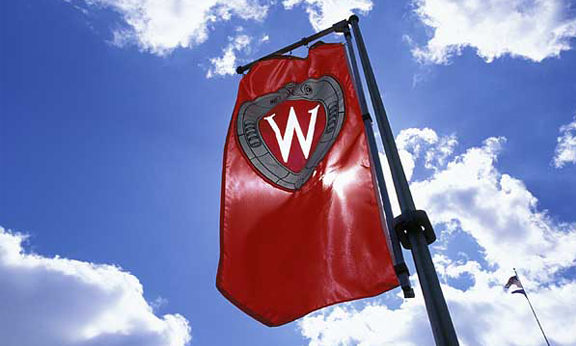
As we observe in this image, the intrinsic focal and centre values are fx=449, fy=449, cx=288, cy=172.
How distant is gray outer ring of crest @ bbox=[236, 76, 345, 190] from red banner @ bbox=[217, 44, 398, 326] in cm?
2

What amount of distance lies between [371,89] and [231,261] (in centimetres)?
331

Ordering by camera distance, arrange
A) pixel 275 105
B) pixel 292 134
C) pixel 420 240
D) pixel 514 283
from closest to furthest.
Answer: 1. pixel 420 240
2. pixel 292 134
3. pixel 275 105
4. pixel 514 283

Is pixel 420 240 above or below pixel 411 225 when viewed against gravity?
below

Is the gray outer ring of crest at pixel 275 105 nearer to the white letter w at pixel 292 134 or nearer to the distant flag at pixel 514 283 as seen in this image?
the white letter w at pixel 292 134

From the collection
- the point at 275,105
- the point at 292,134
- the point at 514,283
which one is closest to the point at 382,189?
the point at 292,134

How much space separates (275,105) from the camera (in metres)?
8.14

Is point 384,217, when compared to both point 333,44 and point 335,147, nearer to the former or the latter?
point 335,147

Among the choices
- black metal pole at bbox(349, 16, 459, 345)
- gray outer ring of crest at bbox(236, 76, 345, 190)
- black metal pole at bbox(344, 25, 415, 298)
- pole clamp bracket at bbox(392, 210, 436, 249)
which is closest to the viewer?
black metal pole at bbox(349, 16, 459, 345)

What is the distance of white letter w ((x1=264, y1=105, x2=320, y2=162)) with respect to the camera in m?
7.37

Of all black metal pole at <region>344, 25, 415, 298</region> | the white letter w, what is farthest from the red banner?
black metal pole at <region>344, 25, 415, 298</region>

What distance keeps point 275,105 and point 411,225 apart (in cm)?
415

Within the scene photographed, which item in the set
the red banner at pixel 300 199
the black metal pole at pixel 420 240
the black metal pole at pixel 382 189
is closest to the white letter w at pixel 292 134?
the red banner at pixel 300 199

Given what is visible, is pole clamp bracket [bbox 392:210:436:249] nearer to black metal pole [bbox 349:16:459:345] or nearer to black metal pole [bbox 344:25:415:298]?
black metal pole [bbox 349:16:459:345]

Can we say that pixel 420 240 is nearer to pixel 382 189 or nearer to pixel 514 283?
pixel 382 189
